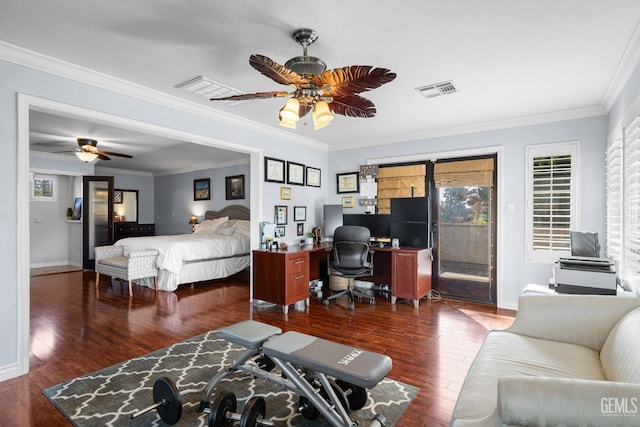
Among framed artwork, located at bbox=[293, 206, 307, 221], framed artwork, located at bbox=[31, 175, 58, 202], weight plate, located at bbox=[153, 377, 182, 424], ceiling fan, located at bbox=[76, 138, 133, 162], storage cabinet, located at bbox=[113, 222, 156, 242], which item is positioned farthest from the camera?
storage cabinet, located at bbox=[113, 222, 156, 242]

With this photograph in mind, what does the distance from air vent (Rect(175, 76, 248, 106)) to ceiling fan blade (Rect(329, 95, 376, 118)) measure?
4.07 feet

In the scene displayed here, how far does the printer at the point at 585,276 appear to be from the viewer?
2.67 meters

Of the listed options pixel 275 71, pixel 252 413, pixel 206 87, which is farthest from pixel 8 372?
pixel 275 71

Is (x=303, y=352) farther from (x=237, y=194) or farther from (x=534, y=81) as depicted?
(x=237, y=194)

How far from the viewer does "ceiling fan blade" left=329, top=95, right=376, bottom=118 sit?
2.55 m

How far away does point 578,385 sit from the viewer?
42.8 inches

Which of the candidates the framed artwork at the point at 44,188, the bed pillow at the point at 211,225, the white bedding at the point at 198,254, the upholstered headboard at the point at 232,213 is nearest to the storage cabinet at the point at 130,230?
the framed artwork at the point at 44,188

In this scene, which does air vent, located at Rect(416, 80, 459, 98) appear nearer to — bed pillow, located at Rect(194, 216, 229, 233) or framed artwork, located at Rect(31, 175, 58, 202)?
bed pillow, located at Rect(194, 216, 229, 233)

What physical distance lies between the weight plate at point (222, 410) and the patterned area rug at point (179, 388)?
0.20 meters

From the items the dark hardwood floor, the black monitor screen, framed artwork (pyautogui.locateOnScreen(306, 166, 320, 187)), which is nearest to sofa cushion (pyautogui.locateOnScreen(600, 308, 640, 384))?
the dark hardwood floor

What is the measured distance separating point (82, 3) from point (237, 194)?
583 centimetres

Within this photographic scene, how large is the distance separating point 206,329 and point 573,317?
10.8ft

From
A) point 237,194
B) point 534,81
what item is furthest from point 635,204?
point 237,194

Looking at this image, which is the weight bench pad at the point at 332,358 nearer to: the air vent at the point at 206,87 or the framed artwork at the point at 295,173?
the air vent at the point at 206,87
